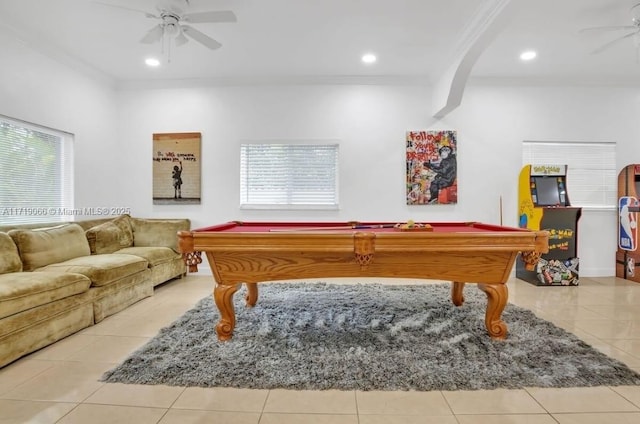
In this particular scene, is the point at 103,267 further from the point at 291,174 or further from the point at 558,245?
the point at 558,245

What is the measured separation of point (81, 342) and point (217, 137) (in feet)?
10.2

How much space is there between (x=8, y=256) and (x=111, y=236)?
1248 millimetres

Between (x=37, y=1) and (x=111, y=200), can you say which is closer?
(x=37, y=1)

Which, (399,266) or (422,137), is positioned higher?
(422,137)

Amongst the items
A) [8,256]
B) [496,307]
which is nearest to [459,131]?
[496,307]

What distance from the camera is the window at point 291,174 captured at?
482cm

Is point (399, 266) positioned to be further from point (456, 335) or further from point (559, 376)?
point (559, 376)

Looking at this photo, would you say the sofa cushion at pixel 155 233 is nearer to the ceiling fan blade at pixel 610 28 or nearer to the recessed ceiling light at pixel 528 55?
the recessed ceiling light at pixel 528 55

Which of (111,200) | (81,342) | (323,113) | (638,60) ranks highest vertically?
(638,60)

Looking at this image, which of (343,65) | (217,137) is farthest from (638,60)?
(217,137)

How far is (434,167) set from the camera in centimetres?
470

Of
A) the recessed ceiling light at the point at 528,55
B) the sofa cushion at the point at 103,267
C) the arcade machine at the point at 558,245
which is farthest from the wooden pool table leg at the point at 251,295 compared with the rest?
the recessed ceiling light at the point at 528,55

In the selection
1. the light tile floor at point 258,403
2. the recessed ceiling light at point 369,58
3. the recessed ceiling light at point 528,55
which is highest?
the recessed ceiling light at point 369,58

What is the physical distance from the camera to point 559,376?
6.59 ft
